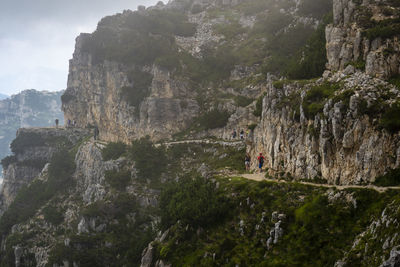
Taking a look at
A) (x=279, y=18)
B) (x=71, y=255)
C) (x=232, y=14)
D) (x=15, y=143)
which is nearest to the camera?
(x=71, y=255)

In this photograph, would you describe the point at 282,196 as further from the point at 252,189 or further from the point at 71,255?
the point at 71,255

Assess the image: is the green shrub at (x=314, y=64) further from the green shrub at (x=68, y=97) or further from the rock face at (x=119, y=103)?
the green shrub at (x=68, y=97)

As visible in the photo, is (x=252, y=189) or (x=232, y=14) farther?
(x=232, y=14)

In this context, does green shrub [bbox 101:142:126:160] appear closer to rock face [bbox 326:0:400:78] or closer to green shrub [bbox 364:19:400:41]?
rock face [bbox 326:0:400:78]

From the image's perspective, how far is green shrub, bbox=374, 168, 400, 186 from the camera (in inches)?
1014

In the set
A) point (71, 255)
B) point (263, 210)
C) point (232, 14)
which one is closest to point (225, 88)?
point (232, 14)

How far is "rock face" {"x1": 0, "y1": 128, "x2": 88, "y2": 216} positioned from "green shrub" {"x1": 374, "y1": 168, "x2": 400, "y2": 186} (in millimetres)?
100145

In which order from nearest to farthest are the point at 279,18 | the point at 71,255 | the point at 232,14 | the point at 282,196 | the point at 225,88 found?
the point at 282,196 → the point at 71,255 → the point at 225,88 → the point at 279,18 → the point at 232,14

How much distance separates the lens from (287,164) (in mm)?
37438

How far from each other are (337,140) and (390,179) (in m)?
5.75

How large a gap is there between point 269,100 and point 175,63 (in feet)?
148

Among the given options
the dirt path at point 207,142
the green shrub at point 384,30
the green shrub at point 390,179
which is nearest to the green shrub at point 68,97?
the dirt path at point 207,142

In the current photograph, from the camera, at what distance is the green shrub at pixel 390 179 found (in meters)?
25.8

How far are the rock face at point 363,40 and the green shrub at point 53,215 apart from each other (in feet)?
196
